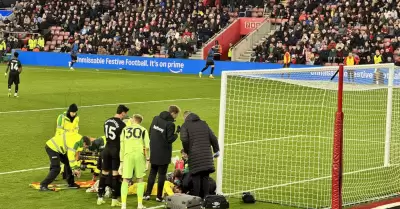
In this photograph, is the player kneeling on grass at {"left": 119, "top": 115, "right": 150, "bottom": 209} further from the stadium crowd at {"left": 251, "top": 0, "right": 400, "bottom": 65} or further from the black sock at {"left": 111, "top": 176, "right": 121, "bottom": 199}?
the stadium crowd at {"left": 251, "top": 0, "right": 400, "bottom": 65}

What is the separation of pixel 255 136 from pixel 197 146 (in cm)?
800

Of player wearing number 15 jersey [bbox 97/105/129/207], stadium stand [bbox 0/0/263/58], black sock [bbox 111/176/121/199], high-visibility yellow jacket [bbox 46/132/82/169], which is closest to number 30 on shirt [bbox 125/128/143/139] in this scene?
player wearing number 15 jersey [bbox 97/105/129/207]

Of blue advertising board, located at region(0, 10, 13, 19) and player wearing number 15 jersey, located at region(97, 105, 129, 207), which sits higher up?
blue advertising board, located at region(0, 10, 13, 19)

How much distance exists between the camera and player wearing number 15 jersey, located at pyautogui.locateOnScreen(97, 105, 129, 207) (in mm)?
13820

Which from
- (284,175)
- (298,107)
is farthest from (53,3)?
(284,175)

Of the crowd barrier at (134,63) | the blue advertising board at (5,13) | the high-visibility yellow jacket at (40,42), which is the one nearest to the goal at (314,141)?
the crowd barrier at (134,63)

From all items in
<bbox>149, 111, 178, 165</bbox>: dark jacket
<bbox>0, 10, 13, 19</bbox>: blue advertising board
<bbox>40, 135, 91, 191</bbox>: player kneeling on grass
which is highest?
<bbox>0, 10, 13, 19</bbox>: blue advertising board

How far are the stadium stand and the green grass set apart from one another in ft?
51.8

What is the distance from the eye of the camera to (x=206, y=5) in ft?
184

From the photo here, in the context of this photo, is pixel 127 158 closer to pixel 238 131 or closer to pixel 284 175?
pixel 284 175

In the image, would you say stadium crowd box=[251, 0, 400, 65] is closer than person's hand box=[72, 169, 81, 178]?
No

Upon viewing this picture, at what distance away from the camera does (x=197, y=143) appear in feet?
45.5

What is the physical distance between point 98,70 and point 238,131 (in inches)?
1130

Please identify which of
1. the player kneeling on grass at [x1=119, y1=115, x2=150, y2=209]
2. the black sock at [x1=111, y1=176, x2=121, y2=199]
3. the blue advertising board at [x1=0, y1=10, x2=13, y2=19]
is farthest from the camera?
the blue advertising board at [x1=0, y1=10, x2=13, y2=19]
